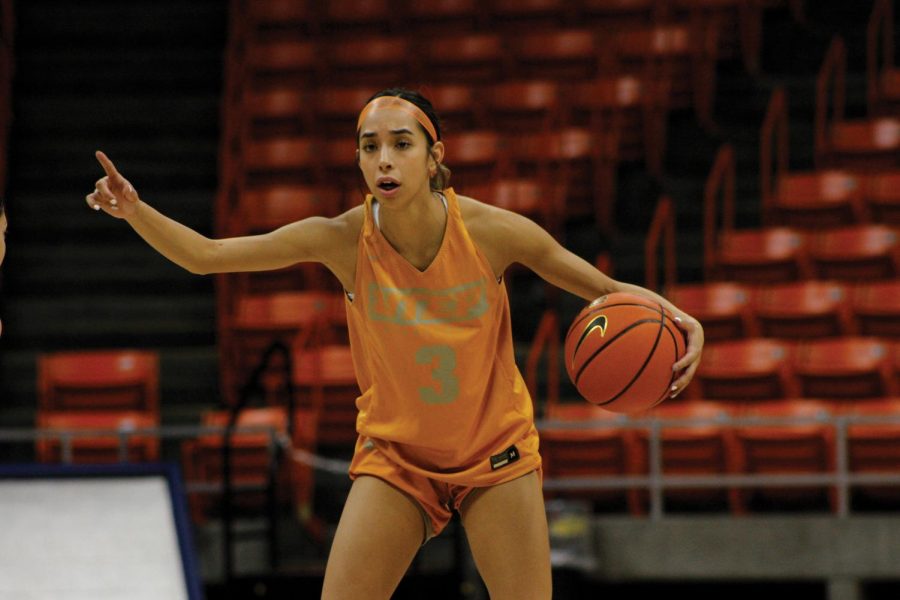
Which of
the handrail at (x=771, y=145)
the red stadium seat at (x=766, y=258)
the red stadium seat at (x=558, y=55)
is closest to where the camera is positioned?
the red stadium seat at (x=766, y=258)

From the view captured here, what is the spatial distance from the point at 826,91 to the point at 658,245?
210 centimetres

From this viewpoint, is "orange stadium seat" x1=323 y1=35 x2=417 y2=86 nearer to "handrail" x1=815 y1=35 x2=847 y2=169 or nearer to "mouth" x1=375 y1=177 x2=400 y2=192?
"handrail" x1=815 y1=35 x2=847 y2=169

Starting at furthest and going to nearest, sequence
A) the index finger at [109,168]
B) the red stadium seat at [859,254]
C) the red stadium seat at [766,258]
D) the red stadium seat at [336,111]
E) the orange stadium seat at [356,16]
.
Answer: the orange stadium seat at [356,16], the red stadium seat at [336,111], the red stadium seat at [766,258], the red stadium seat at [859,254], the index finger at [109,168]

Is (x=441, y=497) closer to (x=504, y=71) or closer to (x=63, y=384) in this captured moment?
(x=63, y=384)

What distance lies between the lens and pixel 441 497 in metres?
3.45

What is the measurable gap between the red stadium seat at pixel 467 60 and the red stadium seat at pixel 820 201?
2.34m

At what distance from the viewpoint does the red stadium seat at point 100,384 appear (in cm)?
800

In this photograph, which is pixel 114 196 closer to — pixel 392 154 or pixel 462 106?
pixel 392 154

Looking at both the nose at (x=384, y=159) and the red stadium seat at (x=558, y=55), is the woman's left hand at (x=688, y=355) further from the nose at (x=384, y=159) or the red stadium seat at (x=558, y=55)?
the red stadium seat at (x=558, y=55)

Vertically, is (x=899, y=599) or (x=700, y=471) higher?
(x=700, y=471)

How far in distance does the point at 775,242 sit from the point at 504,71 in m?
2.69

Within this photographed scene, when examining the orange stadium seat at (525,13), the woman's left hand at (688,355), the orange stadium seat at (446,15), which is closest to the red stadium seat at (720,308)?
→ the orange stadium seat at (525,13)

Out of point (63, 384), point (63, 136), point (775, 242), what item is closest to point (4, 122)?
point (63, 136)

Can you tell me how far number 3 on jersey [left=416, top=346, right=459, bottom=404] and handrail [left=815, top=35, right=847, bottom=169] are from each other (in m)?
6.78
